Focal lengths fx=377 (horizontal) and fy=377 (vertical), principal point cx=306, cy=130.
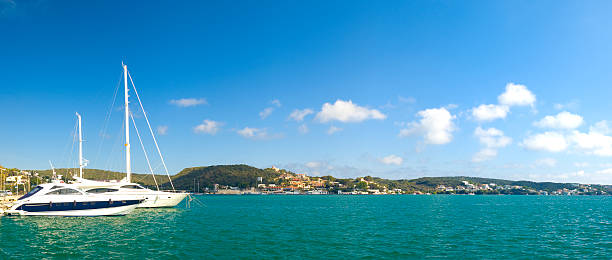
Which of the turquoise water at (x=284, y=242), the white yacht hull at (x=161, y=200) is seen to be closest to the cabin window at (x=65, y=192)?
the turquoise water at (x=284, y=242)

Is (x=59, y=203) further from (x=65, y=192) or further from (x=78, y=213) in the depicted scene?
(x=78, y=213)

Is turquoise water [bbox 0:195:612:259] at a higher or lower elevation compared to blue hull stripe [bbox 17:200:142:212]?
lower

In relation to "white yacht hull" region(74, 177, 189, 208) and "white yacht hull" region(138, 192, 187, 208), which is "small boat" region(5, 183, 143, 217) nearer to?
"white yacht hull" region(74, 177, 189, 208)

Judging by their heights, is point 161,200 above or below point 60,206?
below

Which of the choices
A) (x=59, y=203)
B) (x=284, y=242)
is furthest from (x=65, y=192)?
(x=284, y=242)

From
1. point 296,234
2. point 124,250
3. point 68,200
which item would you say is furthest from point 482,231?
point 68,200

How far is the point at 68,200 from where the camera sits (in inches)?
2044

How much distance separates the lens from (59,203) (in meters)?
A: 51.6

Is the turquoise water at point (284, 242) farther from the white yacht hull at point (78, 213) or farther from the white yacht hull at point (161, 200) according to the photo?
the white yacht hull at point (161, 200)

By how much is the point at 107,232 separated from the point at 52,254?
10.9 m

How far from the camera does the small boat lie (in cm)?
5144

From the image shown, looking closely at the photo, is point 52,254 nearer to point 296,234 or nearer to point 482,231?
point 296,234

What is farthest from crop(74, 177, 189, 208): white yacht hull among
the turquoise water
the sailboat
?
the turquoise water

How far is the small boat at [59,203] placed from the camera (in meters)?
51.4
